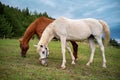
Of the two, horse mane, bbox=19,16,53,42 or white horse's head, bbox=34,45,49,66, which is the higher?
horse mane, bbox=19,16,53,42

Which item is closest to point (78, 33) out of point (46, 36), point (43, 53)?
Answer: point (46, 36)

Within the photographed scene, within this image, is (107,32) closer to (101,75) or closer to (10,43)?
(101,75)

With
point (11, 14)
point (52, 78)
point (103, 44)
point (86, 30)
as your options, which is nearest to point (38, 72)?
point (52, 78)

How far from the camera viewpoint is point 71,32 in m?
6.95

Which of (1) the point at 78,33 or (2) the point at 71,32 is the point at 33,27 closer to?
(2) the point at 71,32

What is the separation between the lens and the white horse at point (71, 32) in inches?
259

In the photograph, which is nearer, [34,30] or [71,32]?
[71,32]

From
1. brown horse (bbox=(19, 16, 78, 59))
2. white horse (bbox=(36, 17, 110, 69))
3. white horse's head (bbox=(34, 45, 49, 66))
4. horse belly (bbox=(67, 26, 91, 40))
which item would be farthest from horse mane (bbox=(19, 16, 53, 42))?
white horse's head (bbox=(34, 45, 49, 66))

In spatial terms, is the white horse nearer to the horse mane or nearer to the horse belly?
the horse belly

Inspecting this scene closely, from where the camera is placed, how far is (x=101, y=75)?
18.9 ft

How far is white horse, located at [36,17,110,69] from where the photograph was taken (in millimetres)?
6586

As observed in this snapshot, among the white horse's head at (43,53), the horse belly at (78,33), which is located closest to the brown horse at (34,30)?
the horse belly at (78,33)

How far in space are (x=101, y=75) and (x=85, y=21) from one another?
81.5 inches

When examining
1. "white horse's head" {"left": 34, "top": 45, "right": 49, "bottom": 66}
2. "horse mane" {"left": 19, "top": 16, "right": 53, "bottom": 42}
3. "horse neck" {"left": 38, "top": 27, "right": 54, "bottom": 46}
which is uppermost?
"horse mane" {"left": 19, "top": 16, "right": 53, "bottom": 42}
